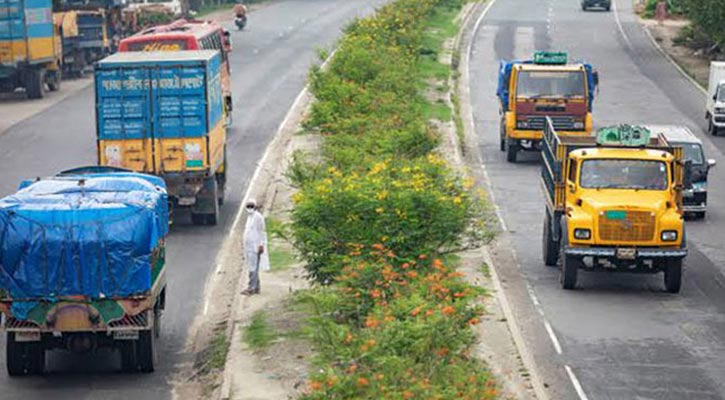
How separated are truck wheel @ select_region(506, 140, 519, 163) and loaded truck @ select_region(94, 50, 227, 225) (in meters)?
11.9

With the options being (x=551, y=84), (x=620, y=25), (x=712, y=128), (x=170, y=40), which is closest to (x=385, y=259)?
(x=170, y=40)

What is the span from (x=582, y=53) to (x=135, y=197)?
47.3 metres

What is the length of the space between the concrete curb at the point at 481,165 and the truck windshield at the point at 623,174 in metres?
2.40

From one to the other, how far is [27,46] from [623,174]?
3097cm

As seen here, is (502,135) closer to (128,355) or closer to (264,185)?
(264,185)

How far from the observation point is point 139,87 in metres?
30.0

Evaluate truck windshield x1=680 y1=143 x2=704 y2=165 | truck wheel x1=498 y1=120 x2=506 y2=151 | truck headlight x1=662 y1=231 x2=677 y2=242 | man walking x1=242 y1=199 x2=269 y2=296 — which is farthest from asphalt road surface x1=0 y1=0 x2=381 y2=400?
truck windshield x1=680 y1=143 x2=704 y2=165

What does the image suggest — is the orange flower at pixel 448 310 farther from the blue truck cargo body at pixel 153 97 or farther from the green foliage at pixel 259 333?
the blue truck cargo body at pixel 153 97

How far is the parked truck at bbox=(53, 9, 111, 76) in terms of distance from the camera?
5978 cm

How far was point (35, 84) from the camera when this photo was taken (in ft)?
176

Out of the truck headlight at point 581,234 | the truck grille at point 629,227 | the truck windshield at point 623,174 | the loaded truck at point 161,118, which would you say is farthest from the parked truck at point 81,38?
the truck grille at point 629,227

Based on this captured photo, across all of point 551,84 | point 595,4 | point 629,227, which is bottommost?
point 595,4

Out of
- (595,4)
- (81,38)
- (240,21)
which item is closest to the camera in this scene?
(81,38)

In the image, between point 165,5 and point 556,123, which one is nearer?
point 556,123
